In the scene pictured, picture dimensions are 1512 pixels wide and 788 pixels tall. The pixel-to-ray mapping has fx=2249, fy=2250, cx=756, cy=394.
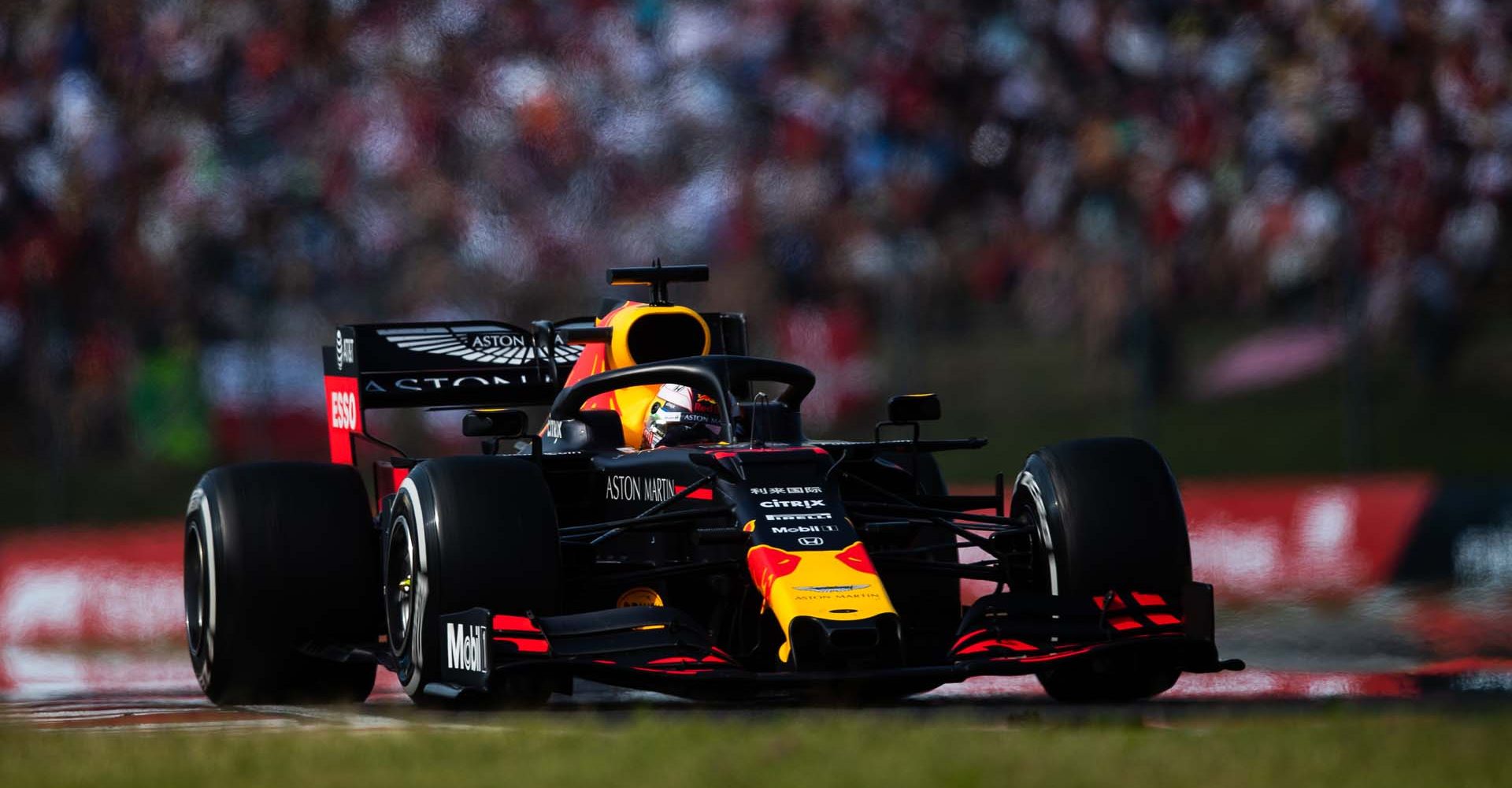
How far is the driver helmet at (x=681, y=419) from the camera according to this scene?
28.9ft

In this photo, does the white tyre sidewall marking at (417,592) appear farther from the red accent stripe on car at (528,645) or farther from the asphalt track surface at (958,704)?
the red accent stripe on car at (528,645)

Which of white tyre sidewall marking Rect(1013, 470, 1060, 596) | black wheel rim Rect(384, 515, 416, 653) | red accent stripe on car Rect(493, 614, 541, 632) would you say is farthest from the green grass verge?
white tyre sidewall marking Rect(1013, 470, 1060, 596)

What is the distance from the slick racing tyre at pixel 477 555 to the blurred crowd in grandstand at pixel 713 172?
8.91m

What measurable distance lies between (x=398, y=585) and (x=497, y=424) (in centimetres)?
75

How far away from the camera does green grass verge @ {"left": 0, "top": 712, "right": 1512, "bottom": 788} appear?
200 inches

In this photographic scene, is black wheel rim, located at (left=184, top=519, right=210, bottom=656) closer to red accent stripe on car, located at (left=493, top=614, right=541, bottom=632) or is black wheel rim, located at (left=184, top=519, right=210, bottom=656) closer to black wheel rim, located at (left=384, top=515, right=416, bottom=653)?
black wheel rim, located at (left=384, top=515, right=416, bottom=653)

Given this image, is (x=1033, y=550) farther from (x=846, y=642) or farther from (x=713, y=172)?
(x=713, y=172)

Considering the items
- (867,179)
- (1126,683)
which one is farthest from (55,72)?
(1126,683)

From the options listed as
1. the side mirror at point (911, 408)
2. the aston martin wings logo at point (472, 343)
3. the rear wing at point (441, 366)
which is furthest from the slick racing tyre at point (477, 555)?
the aston martin wings logo at point (472, 343)

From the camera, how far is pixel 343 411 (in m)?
10.1

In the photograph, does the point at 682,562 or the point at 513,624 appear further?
the point at 682,562

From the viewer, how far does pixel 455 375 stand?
400 inches

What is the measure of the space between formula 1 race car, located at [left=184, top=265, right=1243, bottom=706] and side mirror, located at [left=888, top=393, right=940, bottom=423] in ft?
0.04

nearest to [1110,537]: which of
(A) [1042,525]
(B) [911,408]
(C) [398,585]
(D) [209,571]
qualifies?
(A) [1042,525]
